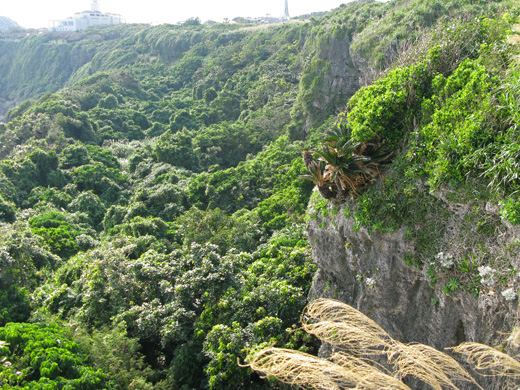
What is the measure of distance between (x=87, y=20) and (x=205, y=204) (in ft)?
519

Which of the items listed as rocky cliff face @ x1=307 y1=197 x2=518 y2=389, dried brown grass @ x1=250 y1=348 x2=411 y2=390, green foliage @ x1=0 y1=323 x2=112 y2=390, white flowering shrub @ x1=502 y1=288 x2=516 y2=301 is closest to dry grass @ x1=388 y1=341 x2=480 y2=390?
dried brown grass @ x1=250 y1=348 x2=411 y2=390

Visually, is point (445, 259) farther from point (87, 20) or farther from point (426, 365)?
point (87, 20)

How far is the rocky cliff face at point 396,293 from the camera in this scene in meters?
6.25

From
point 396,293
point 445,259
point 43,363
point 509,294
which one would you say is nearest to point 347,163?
point 445,259

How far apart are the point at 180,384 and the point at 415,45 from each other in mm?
12575

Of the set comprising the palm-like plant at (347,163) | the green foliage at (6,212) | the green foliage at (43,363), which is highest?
the palm-like plant at (347,163)

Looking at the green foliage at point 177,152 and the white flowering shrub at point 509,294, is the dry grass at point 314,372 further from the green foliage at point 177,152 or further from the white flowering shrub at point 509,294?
the green foliage at point 177,152

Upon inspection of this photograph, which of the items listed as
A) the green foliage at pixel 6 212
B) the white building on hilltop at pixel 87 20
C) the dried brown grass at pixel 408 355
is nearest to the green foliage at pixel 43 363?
the dried brown grass at pixel 408 355

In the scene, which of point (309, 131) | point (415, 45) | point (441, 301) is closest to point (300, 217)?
point (415, 45)

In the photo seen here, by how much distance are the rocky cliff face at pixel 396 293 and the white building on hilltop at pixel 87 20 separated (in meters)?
167

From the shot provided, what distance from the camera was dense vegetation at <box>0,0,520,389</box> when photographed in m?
8.28

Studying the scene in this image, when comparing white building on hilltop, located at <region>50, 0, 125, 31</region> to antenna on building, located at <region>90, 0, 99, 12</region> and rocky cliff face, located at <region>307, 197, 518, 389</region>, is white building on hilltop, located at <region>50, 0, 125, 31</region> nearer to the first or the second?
antenna on building, located at <region>90, 0, 99, 12</region>

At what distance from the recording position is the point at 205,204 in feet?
80.6

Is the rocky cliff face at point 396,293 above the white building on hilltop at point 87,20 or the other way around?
the other way around
